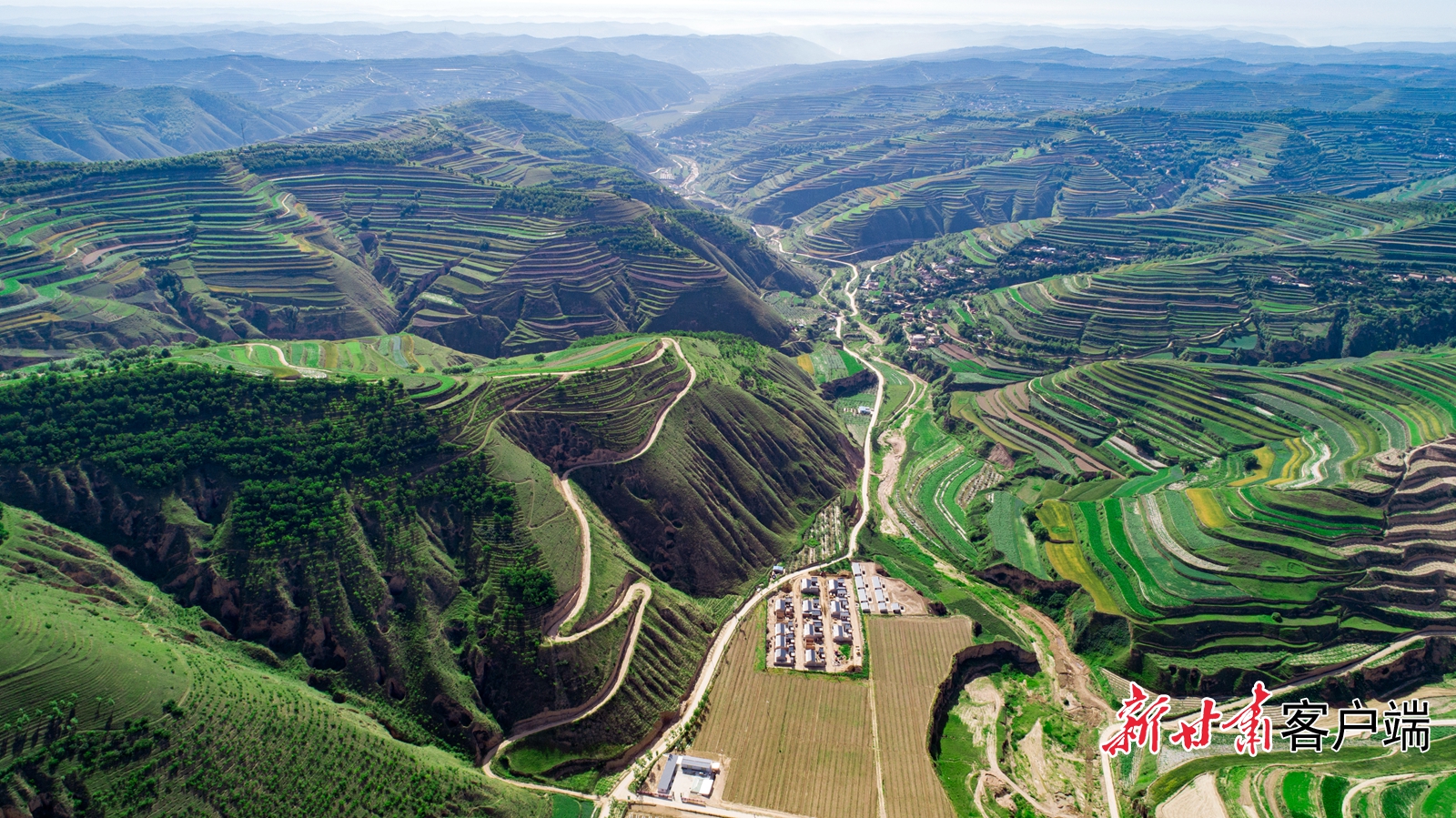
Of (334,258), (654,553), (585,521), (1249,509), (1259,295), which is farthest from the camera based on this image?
(334,258)

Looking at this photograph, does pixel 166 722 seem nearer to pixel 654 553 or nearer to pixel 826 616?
pixel 654 553

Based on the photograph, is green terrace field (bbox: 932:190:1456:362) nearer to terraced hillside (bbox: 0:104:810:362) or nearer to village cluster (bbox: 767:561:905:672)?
terraced hillside (bbox: 0:104:810:362)

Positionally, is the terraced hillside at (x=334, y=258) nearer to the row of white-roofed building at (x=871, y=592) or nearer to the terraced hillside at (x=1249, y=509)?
the terraced hillside at (x=1249, y=509)

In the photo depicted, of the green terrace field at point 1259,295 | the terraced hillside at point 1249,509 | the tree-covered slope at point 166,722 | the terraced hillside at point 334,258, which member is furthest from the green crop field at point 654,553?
the green terrace field at point 1259,295

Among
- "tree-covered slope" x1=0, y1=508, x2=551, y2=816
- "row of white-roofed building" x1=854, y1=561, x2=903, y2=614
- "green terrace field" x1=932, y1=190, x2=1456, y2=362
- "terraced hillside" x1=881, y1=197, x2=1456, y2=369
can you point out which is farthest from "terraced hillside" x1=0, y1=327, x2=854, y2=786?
"green terrace field" x1=932, y1=190, x2=1456, y2=362

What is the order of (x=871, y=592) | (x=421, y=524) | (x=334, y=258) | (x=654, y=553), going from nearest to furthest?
(x=421, y=524), (x=871, y=592), (x=654, y=553), (x=334, y=258)

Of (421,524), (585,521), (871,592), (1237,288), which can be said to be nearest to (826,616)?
(871,592)

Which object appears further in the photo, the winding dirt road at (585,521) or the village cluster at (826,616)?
the village cluster at (826,616)

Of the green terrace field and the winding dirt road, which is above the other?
the green terrace field
